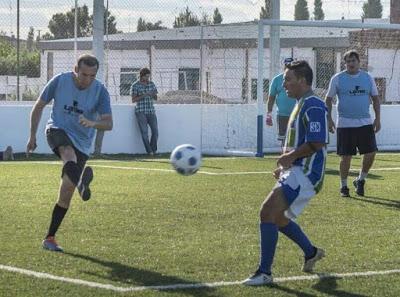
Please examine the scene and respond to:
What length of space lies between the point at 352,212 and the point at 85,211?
3071 mm

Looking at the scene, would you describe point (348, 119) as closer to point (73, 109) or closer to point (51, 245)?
point (73, 109)

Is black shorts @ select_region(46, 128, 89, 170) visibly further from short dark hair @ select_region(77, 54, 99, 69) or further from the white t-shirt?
the white t-shirt

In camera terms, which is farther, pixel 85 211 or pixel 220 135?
pixel 220 135

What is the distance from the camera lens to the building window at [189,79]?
2511 cm

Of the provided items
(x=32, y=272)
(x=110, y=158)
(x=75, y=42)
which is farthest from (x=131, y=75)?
(x=32, y=272)

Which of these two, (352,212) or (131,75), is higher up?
(131,75)

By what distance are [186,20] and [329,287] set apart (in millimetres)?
17347

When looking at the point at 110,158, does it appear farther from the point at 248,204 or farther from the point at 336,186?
the point at 248,204

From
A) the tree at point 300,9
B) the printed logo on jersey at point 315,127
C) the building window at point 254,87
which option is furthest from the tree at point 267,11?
the printed logo on jersey at point 315,127

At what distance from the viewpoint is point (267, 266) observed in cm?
765

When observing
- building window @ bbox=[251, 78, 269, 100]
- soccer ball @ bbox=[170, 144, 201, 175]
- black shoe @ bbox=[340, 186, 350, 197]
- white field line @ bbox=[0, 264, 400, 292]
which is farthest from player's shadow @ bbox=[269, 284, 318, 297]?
building window @ bbox=[251, 78, 269, 100]

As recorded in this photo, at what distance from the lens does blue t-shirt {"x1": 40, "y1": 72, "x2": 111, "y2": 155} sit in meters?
9.23

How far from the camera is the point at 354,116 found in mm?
13523

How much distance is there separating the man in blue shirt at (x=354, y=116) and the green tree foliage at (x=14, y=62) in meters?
11.5
